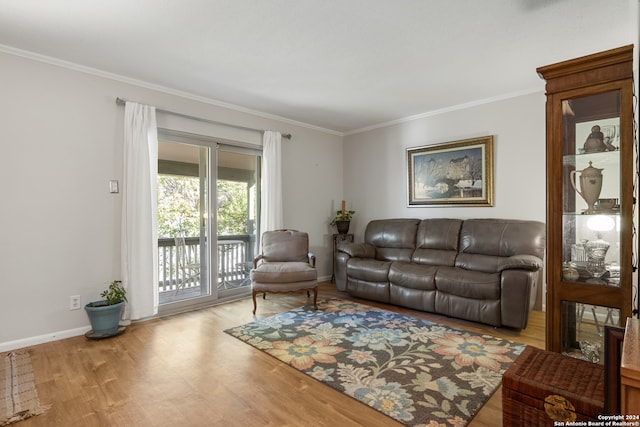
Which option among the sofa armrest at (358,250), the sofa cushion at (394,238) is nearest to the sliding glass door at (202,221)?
the sofa armrest at (358,250)

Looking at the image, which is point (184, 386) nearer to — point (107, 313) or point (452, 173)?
point (107, 313)

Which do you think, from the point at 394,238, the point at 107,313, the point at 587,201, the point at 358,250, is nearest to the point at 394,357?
the point at 587,201

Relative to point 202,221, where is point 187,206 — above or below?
above

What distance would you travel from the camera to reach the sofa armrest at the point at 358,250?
4266 mm

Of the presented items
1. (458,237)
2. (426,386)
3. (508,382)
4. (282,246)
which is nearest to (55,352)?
(282,246)

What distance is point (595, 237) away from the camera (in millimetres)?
1681

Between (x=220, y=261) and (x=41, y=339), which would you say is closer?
(x=41, y=339)

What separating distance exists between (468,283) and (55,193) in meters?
4.08

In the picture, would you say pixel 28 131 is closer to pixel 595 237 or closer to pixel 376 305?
pixel 376 305

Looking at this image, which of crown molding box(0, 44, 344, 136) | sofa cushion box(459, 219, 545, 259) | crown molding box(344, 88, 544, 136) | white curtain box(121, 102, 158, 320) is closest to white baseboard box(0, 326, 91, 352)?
white curtain box(121, 102, 158, 320)

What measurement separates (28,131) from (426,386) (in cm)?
383

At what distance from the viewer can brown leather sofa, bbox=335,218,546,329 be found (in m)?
2.98

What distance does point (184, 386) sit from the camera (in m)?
2.07

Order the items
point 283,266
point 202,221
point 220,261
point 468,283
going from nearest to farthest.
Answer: point 468,283 < point 283,266 < point 202,221 < point 220,261
